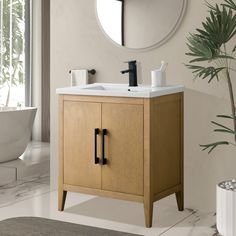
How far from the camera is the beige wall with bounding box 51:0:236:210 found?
4164 mm

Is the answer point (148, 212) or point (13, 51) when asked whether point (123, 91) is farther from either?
point (13, 51)

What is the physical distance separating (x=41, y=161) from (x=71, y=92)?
1.63 meters

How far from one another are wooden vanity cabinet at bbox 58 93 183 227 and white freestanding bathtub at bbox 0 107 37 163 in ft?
4.10

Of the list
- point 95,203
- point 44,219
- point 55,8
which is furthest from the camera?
point 55,8

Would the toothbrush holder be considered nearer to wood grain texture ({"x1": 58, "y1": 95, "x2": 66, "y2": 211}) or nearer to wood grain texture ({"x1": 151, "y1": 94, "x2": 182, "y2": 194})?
wood grain texture ({"x1": 151, "y1": 94, "x2": 182, "y2": 194})

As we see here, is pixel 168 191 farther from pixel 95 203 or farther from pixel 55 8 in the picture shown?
pixel 55 8

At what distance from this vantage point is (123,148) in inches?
156

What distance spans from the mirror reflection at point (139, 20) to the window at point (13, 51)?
237 centimetres

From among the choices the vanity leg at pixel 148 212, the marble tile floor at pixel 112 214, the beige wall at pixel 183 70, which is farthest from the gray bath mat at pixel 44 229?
the beige wall at pixel 183 70

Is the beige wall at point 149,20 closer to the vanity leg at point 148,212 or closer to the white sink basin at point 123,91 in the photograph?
the white sink basin at point 123,91

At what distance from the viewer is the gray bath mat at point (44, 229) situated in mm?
3662

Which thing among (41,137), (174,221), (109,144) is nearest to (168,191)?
(174,221)

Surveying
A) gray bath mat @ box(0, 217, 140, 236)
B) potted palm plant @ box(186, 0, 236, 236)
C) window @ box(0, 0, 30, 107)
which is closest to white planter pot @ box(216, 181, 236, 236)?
potted palm plant @ box(186, 0, 236, 236)

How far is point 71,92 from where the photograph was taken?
4109 millimetres
